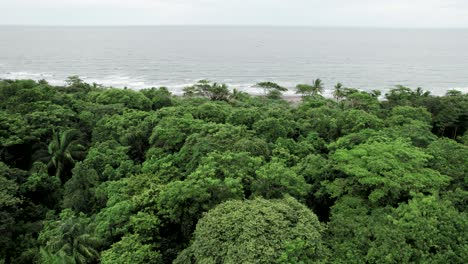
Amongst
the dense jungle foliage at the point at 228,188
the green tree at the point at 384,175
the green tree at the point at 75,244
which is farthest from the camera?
the green tree at the point at 384,175

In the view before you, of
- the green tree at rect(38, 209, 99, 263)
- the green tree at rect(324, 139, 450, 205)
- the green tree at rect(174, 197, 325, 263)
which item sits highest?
the green tree at rect(324, 139, 450, 205)

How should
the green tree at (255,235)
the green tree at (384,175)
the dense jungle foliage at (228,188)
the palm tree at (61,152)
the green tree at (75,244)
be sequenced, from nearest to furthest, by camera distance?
the green tree at (255,235)
the dense jungle foliage at (228,188)
the green tree at (75,244)
the green tree at (384,175)
the palm tree at (61,152)

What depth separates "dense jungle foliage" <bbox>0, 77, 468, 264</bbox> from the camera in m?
13.1

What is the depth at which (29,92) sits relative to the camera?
31.5m

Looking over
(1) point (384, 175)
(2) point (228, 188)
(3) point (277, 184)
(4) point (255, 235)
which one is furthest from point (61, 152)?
(1) point (384, 175)

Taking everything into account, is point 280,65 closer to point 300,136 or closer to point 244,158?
point 300,136

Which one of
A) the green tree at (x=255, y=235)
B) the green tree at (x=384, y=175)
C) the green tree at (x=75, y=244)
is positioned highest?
the green tree at (x=384, y=175)

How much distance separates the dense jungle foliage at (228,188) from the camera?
1313cm

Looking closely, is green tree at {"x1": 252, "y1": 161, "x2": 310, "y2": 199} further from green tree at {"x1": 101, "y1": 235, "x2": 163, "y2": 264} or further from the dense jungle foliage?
green tree at {"x1": 101, "y1": 235, "x2": 163, "y2": 264}

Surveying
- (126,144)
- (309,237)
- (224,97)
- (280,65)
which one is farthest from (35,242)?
(280,65)

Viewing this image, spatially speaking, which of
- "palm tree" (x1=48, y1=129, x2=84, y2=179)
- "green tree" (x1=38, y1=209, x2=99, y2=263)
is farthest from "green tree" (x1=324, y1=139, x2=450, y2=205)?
"palm tree" (x1=48, y1=129, x2=84, y2=179)

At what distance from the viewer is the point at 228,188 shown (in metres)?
16.2

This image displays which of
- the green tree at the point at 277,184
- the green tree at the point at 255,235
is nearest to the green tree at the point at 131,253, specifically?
the green tree at the point at 255,235

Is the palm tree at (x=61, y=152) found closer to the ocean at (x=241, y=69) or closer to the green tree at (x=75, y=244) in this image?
the green tree at (x=75, y=244)
